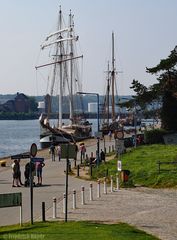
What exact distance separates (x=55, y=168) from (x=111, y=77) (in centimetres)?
8087

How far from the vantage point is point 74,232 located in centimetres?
1803

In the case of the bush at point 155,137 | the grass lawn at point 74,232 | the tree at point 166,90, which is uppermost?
the tree at point 166,90

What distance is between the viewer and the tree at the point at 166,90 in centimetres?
6644

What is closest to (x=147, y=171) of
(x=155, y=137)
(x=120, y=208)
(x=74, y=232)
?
(x=120, y=208)

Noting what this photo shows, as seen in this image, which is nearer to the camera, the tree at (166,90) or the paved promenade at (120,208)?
the paved promenade at (120,208)

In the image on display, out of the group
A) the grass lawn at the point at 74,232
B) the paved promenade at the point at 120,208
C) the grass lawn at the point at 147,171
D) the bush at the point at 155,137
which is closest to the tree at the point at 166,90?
the bush at the point at 155,137

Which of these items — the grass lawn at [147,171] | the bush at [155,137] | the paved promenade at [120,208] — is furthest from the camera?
the bush at [155,137]

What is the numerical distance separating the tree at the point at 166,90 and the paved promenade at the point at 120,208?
109 feet

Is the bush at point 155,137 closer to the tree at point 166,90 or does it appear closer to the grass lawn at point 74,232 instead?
the tree at point 166,90

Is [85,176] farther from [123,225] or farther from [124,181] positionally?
[123,225]

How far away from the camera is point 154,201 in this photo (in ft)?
88.5

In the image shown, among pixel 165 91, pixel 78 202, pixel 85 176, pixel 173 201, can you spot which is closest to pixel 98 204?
pixel 78 202

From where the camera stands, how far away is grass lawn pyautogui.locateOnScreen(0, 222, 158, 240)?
56.1ft

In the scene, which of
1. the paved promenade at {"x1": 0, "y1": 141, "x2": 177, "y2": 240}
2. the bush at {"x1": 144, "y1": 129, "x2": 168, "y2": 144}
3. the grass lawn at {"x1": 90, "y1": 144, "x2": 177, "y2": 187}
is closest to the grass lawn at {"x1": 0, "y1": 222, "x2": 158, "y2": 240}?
the paved promenade at {"x1": 0, "y1": 141, "x2": 177, "y2": 240}
